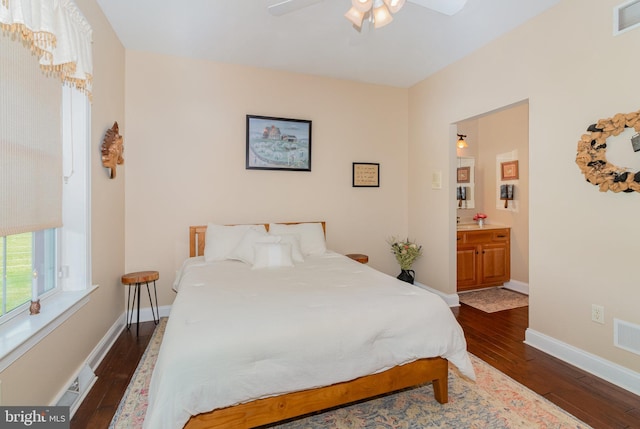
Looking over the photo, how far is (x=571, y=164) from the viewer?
243 cm

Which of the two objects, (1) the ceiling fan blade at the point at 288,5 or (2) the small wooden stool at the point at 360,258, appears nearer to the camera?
(1) the ceiling fan blade at the point at 288,5

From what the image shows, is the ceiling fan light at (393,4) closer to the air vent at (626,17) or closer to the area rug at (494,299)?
the air vent at (626,17)

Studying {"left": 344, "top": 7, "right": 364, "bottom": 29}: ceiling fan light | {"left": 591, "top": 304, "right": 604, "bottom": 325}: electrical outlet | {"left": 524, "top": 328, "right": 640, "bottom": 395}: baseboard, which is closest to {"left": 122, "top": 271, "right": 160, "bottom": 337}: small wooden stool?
{"left": 344, "top": 7, "right": 364, "bottom": 29}: ceiling fan light

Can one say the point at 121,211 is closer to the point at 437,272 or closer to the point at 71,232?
the point at 71,232

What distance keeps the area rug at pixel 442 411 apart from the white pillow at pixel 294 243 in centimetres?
145

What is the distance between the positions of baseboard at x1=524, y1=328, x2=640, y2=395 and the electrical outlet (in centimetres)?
27

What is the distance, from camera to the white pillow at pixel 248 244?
2.99 m

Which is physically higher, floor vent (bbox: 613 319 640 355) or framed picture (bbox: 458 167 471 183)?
framed picture (bbox: 458 167 471 183)

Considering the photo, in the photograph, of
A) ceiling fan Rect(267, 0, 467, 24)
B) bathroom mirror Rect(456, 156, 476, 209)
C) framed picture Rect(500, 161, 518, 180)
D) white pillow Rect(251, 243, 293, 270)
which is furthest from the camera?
bathroom mirror Rect(456, 156, 476, 209)

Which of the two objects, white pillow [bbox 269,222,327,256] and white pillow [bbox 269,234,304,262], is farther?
white pillow [bbox 269,222,327,256]

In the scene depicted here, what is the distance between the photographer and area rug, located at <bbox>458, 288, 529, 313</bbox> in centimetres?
369

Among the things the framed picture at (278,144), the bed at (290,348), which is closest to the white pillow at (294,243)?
the bed at (290,348)

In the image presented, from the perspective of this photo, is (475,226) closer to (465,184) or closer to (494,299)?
(465,184)

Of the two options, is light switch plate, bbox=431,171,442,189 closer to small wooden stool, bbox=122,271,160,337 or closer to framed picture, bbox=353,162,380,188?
framed picture, bbox=353,162,380,188
